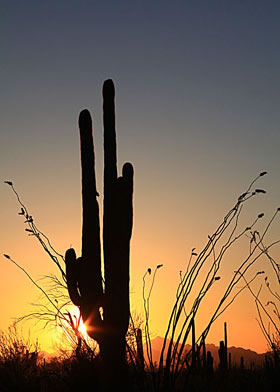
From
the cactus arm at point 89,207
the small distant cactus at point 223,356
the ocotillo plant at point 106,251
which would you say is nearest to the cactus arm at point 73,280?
the ocotillo plant at point 106,251

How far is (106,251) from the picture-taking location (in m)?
10.4

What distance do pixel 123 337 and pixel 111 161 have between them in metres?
2.76

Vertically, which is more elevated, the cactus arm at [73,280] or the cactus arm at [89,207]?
the cactus arm at [89,207]

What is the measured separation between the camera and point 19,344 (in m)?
21.6

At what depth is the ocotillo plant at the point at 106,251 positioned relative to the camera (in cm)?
1006

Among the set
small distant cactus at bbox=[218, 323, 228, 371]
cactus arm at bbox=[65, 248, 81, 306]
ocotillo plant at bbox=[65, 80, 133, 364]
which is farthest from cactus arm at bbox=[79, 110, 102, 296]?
small distant cactus at bbox=[218, 323, 228, 371]

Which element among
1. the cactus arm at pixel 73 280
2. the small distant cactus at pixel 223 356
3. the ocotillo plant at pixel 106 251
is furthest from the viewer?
the small distant cactus at pixel 223 356

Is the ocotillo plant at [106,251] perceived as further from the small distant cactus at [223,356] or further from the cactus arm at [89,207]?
the small distant cactus at [223,356]

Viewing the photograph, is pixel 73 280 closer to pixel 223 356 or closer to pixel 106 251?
pixel 106 251

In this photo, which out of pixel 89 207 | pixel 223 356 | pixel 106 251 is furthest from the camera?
pixel 223 356

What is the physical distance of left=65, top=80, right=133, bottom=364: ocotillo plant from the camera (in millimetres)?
10062

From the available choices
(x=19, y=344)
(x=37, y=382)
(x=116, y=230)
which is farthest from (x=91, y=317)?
(x=19, y=344)

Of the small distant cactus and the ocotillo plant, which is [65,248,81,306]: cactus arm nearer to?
the ocotillo plant

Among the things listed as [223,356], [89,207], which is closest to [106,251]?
[89,207]
